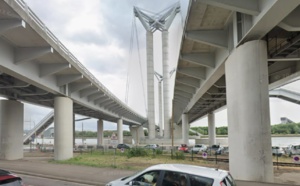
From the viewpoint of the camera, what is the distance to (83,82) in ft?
114

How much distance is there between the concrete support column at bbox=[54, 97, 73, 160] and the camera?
30744 mm

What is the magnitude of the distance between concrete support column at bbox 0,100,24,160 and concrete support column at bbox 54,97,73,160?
5366mm

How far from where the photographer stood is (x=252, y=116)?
14.6 m

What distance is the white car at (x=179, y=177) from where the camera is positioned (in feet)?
23.8

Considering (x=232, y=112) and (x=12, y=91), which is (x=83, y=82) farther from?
(x=232, y=112)

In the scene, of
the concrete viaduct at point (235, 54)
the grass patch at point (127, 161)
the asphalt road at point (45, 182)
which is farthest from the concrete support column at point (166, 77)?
the asphalt road at point (45, 182)

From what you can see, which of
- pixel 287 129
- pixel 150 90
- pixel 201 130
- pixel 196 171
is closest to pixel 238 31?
pixel 196 171

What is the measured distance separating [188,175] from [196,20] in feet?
38.1

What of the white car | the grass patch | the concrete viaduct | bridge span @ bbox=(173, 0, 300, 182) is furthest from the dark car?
the grass patch

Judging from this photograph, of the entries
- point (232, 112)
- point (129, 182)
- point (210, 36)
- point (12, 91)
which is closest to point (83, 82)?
point (12, 91)

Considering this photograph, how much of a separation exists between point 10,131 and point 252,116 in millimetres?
26675

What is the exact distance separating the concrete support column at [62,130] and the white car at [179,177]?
77.3ft

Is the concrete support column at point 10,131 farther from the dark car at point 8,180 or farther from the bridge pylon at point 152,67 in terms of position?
the bridge pylon at point 152,67

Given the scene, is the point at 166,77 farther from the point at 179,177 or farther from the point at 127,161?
the point at 179,177
